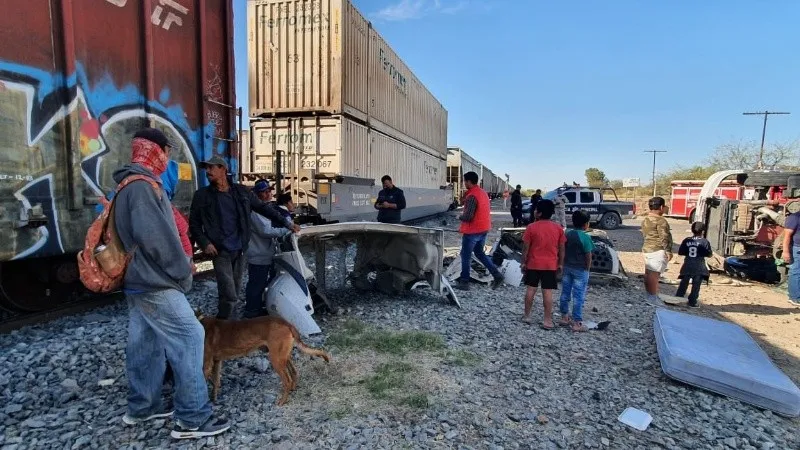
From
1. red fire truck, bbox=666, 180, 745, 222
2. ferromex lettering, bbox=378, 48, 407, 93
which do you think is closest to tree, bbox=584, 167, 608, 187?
red fire truck, bbox=666, 180, 745, 222

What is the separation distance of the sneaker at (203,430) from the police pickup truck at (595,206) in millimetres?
16639

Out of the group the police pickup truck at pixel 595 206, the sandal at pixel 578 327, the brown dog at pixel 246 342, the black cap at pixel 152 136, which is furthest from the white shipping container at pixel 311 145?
the police pickup truck at pixel 595 206

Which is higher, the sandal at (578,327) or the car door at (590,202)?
the car door at (590,202)

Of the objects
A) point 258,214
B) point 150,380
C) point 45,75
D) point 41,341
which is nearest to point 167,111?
point 45,75

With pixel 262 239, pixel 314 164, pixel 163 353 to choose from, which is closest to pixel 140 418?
pixel 163 353

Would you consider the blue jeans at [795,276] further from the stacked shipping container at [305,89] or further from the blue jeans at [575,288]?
the stacked shipping container at [305,89]

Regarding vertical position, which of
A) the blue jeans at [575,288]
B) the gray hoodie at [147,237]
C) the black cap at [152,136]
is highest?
the black cap at [152,136]

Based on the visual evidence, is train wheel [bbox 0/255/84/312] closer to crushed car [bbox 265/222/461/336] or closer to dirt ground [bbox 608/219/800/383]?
crushed car [bbox 265/222/461/336]

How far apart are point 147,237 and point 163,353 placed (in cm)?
81

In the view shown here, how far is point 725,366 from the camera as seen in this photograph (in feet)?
11.9

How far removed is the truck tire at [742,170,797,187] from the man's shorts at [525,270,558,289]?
6271 mm

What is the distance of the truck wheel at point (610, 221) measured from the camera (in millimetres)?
19031

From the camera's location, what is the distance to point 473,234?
6809 millimetres

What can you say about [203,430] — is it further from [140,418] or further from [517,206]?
[517,206]
